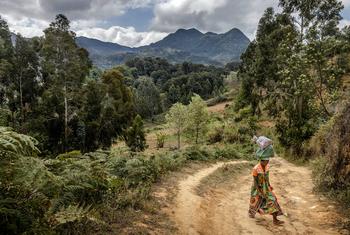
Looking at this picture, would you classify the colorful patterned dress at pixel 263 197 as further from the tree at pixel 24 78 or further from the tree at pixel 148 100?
the tree at pixel 148 100

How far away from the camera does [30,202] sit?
3.94m

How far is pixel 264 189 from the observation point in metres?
7.01

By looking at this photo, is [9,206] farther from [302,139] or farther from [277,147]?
[277,147]

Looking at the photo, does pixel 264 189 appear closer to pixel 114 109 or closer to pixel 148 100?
pixel 114 109

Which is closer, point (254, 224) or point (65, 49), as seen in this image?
point (254, 224)

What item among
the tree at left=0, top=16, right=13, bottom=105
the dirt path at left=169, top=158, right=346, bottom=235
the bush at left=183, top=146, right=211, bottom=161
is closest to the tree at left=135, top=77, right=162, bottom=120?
the tree at left=0, top=16, right=13, bottom=105

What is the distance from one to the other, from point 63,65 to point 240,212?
22438 millimetres

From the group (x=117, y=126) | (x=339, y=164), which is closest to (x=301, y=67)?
(x=339, y=164)

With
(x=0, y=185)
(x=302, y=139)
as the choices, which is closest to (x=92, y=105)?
(x=302, y=139)

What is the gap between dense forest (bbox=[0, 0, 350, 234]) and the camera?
14.2 ft

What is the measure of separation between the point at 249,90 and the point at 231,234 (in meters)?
35.0

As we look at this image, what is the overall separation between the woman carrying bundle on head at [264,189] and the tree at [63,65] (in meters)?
21.7

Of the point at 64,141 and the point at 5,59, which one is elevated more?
the point at 5,59

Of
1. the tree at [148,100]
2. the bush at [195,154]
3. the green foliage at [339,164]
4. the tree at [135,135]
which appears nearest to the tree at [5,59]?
the tree at [135,135]
